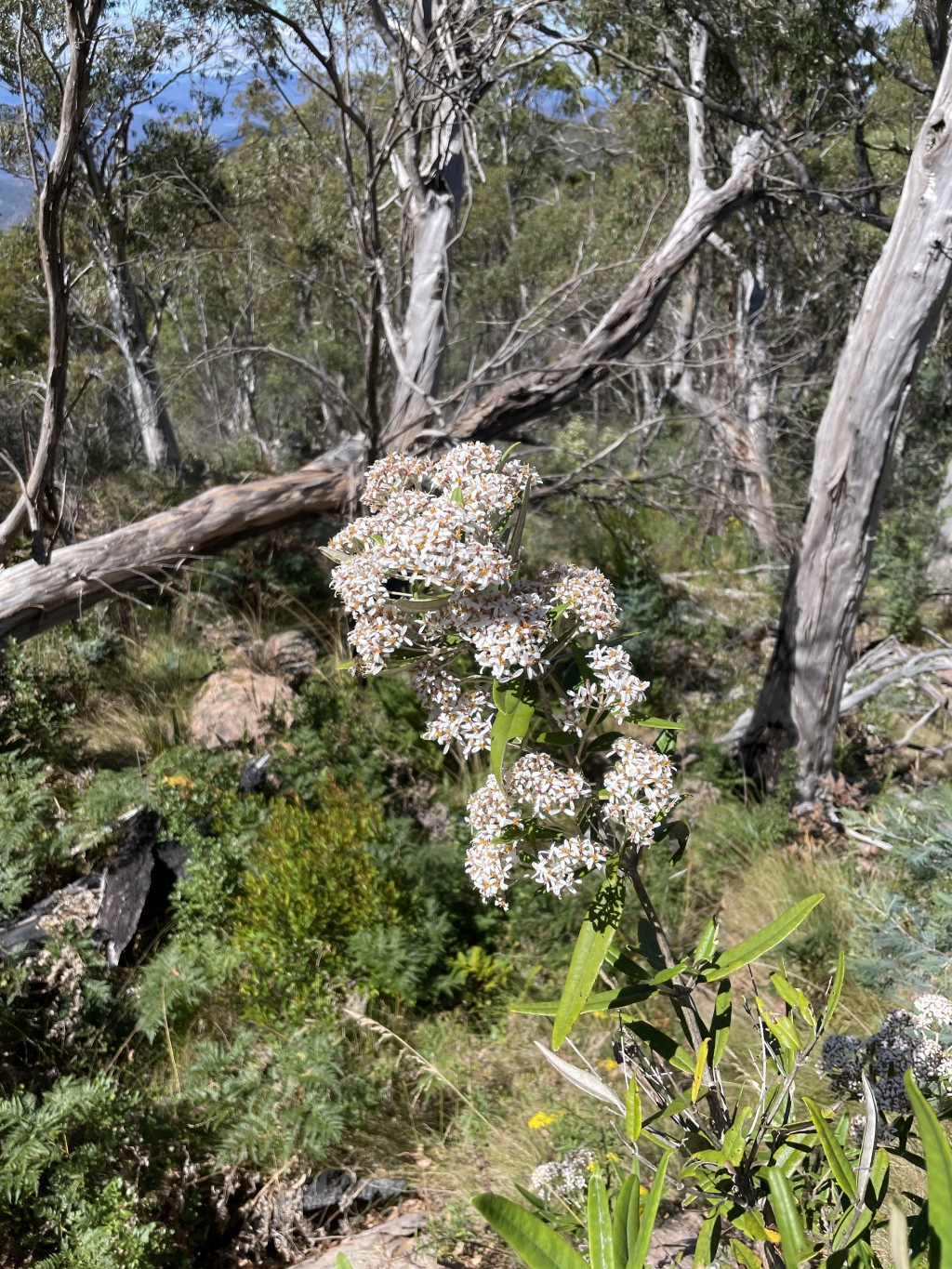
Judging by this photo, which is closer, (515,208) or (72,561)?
(72,561)

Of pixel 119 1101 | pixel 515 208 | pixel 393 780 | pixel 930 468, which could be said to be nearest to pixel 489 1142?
pixel 119 1101

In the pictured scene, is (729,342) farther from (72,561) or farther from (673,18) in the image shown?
(72,561)

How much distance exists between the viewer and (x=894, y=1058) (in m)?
1.44

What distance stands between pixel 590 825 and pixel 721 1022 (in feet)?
1.31

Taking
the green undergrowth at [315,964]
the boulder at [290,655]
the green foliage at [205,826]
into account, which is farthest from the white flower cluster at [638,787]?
the boulder at [290,655]

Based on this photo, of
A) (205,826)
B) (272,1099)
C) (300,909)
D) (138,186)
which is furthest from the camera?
(138,186)

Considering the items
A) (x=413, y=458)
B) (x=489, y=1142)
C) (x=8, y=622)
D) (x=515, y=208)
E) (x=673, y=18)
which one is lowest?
(x=489, y=1142)

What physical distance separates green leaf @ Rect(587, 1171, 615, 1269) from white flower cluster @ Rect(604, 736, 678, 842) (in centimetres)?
45

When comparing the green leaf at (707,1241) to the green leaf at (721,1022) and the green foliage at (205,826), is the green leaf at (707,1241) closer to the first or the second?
the green leaf at (721,1022)

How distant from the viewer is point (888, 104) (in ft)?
34.9

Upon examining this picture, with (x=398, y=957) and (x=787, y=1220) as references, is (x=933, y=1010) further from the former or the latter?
(x=398, y=957)

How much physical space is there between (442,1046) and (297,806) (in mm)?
Result: 1169

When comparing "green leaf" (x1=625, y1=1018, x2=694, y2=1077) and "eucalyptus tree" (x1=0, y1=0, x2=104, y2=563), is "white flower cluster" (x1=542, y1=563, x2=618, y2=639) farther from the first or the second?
"eucalyptus tree" (x1=0, y1=0, x2=104, y2=563)

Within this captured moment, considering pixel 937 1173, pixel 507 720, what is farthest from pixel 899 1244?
pixel 507 720
